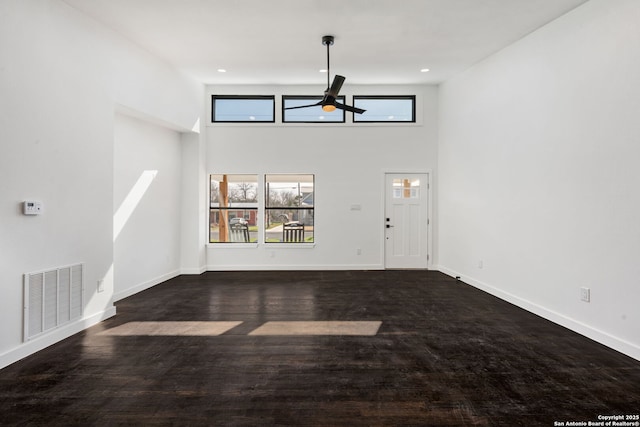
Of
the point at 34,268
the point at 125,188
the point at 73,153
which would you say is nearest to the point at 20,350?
the point at 34,268

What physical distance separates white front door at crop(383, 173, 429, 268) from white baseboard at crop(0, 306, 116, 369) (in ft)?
15.4

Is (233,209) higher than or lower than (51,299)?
higher

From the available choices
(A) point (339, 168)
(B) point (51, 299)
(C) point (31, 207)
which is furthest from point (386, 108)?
(B) point (51, 299)

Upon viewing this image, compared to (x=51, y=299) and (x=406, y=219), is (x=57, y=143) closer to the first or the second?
(x=51, y=299)

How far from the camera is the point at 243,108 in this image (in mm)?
6504

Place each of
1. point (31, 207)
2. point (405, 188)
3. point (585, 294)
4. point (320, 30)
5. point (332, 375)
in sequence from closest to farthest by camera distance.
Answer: point (332, 375) < point (31, 207) < point (585, 294) < point (320, 30) < point (405, 188)

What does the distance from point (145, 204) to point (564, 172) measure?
5.47 m

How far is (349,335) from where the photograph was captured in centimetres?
332

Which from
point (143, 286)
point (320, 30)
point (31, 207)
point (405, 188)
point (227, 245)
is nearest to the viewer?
point (31, 207)

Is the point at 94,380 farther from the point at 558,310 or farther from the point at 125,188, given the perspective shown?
the point at 558,310

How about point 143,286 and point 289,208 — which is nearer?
point 143,286

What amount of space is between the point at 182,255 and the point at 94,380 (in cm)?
383

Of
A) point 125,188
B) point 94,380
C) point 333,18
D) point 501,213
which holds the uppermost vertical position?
point 333,18

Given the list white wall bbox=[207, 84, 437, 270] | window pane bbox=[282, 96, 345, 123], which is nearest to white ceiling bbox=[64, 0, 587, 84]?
window pane bbox=[282, 96, 345, 123]
